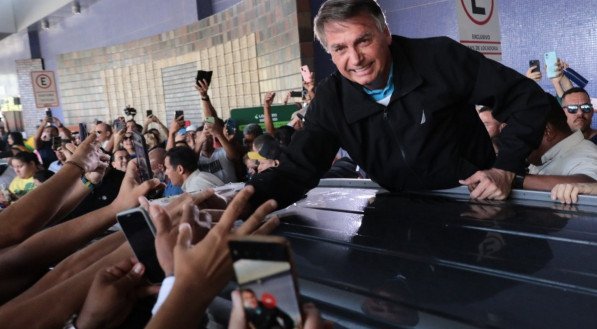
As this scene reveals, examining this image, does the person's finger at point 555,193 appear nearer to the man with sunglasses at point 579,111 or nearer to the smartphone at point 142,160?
the smartphone at point 142,160

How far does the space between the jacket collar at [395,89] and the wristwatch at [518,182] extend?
20.7 inches

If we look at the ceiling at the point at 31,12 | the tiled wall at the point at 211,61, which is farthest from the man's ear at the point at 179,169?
the ceiling at the point at 31,12

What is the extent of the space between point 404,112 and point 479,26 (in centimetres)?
211

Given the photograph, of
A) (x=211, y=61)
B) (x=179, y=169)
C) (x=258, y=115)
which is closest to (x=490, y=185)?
(x=179, y=169)

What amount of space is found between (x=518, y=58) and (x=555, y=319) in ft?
18.4

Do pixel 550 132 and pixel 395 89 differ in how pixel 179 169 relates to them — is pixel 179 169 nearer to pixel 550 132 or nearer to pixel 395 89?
pixel 395 89

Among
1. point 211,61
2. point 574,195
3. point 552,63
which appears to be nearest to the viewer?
point 574,195

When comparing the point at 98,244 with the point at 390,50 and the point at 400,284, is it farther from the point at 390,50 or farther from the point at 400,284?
the point at 390,50

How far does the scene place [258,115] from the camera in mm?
7008

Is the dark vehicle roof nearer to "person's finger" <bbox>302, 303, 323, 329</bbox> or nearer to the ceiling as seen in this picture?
"person's finger" <bbox>302, 303, 323, 329</bbox>

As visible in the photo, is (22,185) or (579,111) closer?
(579,111)

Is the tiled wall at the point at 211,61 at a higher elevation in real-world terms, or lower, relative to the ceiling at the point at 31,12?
lower

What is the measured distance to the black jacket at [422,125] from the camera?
196 cm

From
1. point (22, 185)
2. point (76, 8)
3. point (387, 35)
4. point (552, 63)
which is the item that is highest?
point (76, 8)
